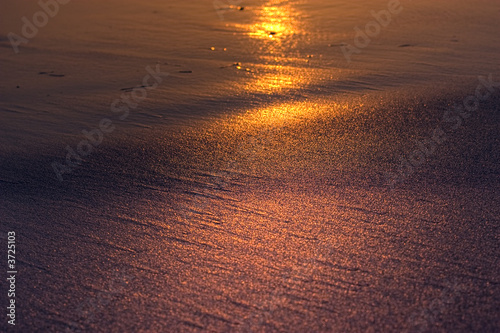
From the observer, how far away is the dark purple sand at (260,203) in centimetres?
179

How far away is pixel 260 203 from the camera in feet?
8.16

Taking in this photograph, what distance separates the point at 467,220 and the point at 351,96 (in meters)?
1.97

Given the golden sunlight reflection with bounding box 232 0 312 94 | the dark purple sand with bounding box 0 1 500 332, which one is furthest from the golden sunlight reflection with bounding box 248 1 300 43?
the dark purple sand with bounding box 0 1 500 332

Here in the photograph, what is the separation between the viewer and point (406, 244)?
6.89 ft

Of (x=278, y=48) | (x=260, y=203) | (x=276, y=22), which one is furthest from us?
(x=276, y=22)

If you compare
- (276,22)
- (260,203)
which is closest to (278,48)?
(276,22)

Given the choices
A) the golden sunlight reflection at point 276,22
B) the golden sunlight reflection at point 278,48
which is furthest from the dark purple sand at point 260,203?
the golden sunlight reflection at point 276,22

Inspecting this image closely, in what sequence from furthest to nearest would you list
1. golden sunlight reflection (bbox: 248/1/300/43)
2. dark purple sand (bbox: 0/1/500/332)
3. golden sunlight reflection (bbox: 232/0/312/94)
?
golden sunlight reflection (bbox: 248/1/300/43) → golden sunlight reflection (bbox: 232/0/312/94) → dark purple sand (bbox: 0/1/500/332)

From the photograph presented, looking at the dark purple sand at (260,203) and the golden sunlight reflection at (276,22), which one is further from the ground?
the golden sunlight reflection at (276,22)

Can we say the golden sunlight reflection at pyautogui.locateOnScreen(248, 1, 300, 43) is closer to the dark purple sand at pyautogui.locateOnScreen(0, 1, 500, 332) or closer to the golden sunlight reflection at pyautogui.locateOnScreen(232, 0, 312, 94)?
the golden sunlight reflection at pyautogui.locateOnScreen(232, 0, 312, 94)

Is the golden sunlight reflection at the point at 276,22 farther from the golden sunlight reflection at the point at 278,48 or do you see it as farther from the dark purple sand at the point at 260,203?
the dark purple sand at the point at 260,203

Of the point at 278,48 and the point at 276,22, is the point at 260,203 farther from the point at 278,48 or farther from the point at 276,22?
the point at 276,22

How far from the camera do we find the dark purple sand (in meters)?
1.79

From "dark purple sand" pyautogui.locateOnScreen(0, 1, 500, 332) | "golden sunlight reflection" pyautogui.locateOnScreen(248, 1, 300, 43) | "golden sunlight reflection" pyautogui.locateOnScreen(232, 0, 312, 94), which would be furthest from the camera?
"golden sunlight reflection" pyautogui.locateOnScreen(248, 1, 300, 43)
